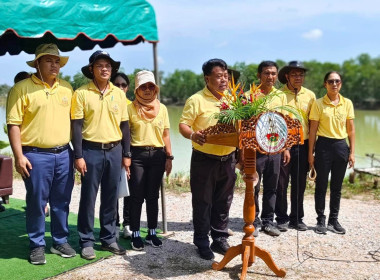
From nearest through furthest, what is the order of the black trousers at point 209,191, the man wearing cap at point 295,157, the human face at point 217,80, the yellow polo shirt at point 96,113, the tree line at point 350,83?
1. the yellow polo shirt at point 96,113
2. the human face at point 217,80
3. the black trousers at point 209,191
4. the man wearing cap at point 295,157
5. the tree line at point 350,83

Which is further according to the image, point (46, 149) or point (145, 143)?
point (145, 143)

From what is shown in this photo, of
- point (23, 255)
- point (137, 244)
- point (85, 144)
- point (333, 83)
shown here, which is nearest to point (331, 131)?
point (333, 83)

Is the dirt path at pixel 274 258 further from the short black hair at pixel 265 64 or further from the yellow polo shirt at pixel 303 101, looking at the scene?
the short black hair at pixel 265 64

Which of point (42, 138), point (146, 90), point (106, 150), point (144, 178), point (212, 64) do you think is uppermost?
point (212, 64)

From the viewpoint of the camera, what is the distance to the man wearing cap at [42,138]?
12.6 feet

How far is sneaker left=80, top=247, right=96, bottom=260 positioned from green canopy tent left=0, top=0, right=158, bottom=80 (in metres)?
1.84

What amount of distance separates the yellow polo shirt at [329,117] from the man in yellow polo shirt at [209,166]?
47.5 inches

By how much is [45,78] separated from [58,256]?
1570mm

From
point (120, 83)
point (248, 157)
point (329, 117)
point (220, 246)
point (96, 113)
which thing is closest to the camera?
point (248, 157)

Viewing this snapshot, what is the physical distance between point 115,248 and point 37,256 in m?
0.70

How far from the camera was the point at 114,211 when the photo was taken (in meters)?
4.45

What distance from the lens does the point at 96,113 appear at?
4.08m

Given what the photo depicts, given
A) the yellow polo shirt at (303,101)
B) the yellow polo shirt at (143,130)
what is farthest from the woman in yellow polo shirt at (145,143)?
the yellow polo shirt at (303,101)

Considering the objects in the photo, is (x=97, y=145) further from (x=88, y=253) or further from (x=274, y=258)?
(x=274, y=258)
